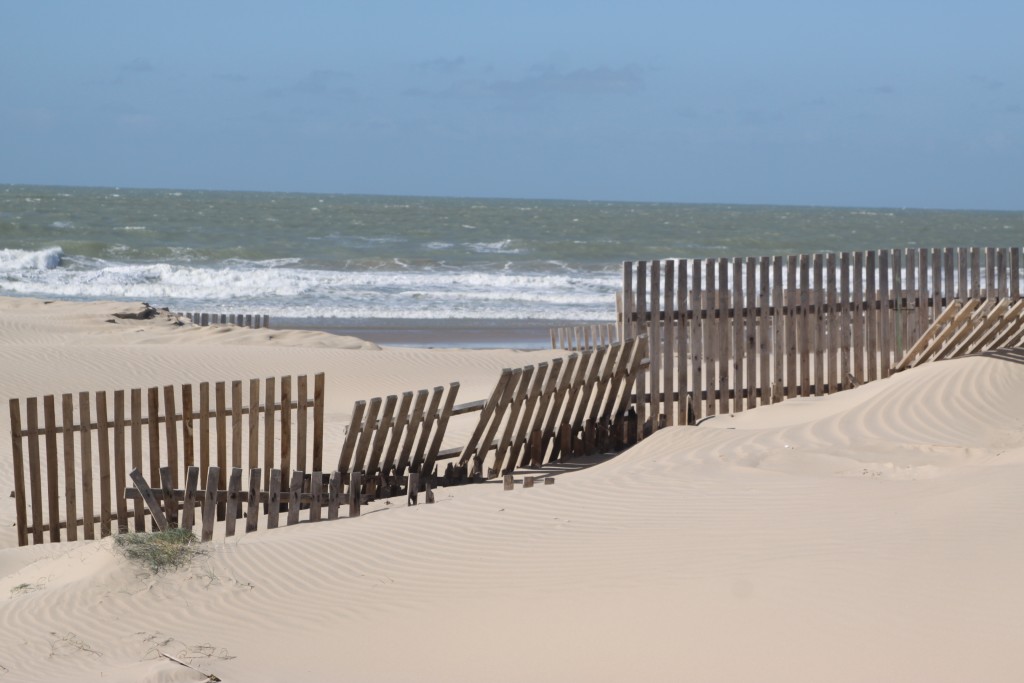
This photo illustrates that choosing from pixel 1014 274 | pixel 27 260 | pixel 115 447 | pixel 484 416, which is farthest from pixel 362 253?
pixel 115 447

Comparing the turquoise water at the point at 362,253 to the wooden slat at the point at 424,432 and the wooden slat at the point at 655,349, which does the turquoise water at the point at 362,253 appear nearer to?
the wooden slat at the point at 655,349

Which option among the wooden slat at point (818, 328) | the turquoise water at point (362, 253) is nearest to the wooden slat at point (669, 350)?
the wooden slat at point (818, 328)

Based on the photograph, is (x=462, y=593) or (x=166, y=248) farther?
(x=166, y=248)

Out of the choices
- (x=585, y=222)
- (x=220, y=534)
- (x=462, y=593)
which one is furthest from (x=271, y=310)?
(x=585, y=222)

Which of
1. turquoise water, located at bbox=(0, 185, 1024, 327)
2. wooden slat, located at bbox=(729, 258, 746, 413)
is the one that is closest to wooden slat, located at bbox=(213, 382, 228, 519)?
wooden slat, located at bbox=(729, 258, 746, 413)

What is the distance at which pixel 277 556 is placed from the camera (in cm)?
660

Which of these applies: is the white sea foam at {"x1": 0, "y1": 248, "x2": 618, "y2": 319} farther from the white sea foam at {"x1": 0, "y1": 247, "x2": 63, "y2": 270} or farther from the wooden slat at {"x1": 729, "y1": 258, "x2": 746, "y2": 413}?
the wooden slat at {"x1": 729, "y1": 258, "x2": 746, "y2": 413}

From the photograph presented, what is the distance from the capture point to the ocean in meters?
30.6

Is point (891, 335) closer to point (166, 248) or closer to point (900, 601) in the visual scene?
point (900, 601)

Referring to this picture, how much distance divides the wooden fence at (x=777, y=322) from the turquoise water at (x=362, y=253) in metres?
17.6

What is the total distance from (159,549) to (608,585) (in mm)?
2592

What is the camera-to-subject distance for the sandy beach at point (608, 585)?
4.89 meters

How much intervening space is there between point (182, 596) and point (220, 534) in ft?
5.40

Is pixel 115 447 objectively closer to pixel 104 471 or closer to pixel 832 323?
pixel 104 471
